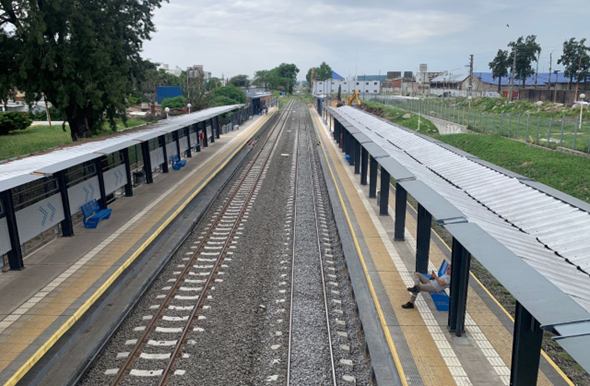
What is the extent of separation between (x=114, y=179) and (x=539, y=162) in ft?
Answer: 53.5

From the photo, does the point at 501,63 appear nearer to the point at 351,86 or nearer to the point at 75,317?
the point at 351,86

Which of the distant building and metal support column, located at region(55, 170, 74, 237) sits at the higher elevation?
the distant building

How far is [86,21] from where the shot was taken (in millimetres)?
19234

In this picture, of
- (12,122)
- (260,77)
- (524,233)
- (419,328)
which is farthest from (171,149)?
(260,77)

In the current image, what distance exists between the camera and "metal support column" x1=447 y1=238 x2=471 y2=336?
752 centimetres

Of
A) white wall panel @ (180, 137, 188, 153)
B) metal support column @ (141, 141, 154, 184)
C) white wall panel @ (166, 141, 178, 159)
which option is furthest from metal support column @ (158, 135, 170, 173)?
white wall panel @ (180, 137, 188, 153)

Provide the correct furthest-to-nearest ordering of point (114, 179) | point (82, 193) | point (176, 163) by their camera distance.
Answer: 1. point (176, 163)
2. point (114, 179)
3. point (82, 193)

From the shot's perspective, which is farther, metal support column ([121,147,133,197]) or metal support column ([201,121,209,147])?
metal support column ([201,121,209,147])

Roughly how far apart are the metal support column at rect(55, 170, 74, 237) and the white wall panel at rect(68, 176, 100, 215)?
0.39 metres

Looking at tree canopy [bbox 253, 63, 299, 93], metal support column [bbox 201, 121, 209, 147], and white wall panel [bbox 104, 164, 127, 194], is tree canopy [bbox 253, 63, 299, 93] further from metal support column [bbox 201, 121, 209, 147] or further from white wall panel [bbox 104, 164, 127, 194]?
white wall panel [bbox 104, 164, 127, 194]

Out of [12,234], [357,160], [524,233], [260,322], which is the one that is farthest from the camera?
[357,160]

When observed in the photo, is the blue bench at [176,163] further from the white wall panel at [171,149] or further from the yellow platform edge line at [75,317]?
the yellow platform edge line at [75,317]

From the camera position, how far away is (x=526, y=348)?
5.43 meters

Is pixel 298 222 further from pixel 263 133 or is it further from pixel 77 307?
pixel 263 133
